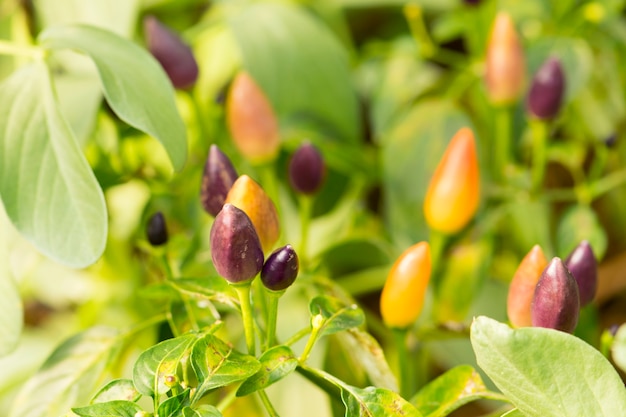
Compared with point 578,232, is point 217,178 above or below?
above

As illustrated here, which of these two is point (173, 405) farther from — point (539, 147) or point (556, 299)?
point (539, 147)

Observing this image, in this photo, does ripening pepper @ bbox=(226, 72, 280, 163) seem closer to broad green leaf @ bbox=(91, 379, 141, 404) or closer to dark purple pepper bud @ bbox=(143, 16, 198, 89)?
dark purple pepper bud @ bbox=(143, 16, 198, 89)

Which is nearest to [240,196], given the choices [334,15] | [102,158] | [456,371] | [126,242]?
[456,371]

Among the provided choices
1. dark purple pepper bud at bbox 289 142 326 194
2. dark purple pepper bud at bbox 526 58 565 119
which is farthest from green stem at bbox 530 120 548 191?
dark purple pepper bud at bbox 289 142 326 194

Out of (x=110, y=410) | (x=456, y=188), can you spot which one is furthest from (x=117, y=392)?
(x=456, y=188)

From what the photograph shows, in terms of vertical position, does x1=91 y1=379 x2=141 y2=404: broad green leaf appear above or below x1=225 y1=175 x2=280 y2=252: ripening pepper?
below

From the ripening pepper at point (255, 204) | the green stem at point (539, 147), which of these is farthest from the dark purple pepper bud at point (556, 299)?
the green stem at point (539, 147)

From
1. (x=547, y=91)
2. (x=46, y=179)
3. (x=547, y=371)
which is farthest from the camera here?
(x=547, y=91)

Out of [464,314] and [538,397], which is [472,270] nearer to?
[464,314]
